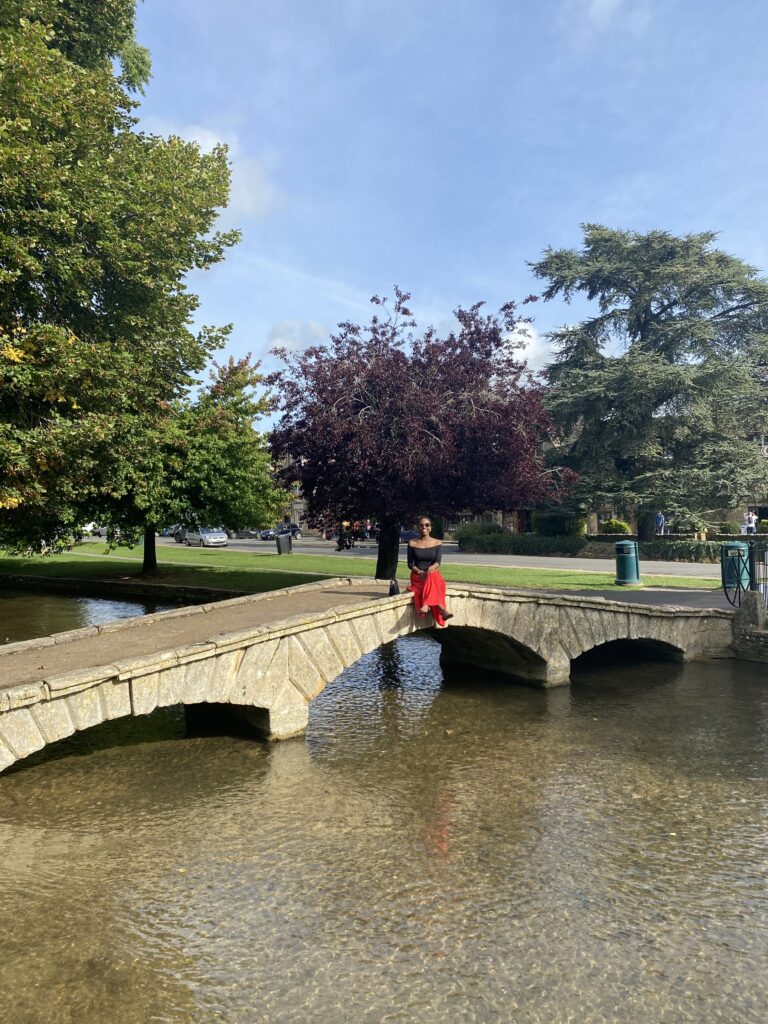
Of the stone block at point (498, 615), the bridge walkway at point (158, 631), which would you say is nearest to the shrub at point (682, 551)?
the stone block at point (498, 615)

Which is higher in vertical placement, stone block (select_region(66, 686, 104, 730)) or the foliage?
the foliage

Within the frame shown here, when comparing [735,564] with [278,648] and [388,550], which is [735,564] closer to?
[388,550]

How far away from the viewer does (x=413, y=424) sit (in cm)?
1680

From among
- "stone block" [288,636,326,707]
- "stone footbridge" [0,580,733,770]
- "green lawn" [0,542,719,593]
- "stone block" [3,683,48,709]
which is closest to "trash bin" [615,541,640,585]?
"green lawn" [0,542,719,593]

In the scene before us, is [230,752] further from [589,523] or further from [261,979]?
[589,523]

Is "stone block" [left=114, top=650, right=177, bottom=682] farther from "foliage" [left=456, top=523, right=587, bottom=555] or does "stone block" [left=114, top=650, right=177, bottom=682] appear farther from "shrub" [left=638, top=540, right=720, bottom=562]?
"foliage" [left=456, top=523, right=587, bottom=555]

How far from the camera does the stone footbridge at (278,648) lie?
7418 millimetres

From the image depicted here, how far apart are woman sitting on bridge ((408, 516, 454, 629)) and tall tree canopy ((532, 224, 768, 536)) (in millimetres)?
30023

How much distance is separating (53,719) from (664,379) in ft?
121

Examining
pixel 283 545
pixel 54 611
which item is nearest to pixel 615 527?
pixel 283 545

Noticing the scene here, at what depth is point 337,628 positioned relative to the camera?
33.3ft

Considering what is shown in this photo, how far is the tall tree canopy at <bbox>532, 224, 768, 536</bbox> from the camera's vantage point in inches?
1499

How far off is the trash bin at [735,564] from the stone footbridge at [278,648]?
244 cm

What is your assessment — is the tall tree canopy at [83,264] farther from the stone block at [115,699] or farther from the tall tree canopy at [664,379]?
the tall tree canopy at [664,379]
